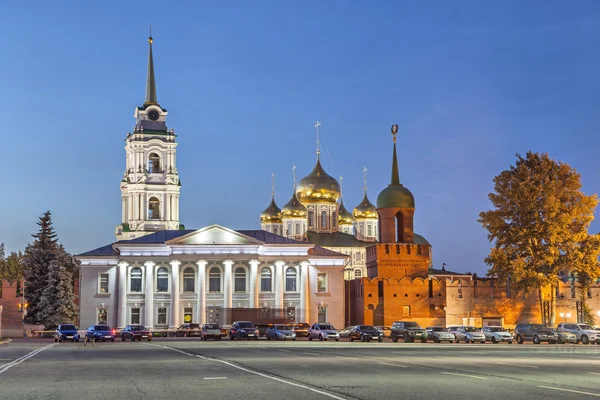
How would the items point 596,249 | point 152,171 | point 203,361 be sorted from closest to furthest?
point 203,361, point 596,249, point 152,171

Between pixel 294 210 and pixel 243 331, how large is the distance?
64.9 m

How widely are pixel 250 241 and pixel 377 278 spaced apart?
12784 mm

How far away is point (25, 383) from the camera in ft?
68.7

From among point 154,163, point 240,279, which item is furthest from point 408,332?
point 154,163

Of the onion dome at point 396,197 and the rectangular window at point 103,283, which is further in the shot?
the rectangular window at point 103,283

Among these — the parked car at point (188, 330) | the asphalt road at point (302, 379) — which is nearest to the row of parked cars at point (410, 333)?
the parked car at point (188, 330)

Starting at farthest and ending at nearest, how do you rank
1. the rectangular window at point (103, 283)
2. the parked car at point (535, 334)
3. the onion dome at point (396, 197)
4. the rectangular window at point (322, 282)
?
the rectangular window at point (322, 282) → the rectangular window at point (103, 283) → the onion dome at point (396, 197) → the parked car at point (535, 334)

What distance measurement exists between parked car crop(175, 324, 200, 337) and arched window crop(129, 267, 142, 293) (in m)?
11.0

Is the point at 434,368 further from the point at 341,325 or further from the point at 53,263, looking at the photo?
the point at 53,263

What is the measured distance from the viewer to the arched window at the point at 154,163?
108875 mm

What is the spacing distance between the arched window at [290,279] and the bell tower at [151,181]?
24.3 metres

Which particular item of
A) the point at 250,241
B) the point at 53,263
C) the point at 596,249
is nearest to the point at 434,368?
the point at 596,249

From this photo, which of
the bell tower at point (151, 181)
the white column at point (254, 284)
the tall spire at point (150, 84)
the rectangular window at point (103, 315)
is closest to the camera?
the white column at point (254, 284)

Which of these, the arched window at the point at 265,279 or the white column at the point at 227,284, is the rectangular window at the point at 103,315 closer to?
the white column at the point at 227,284
